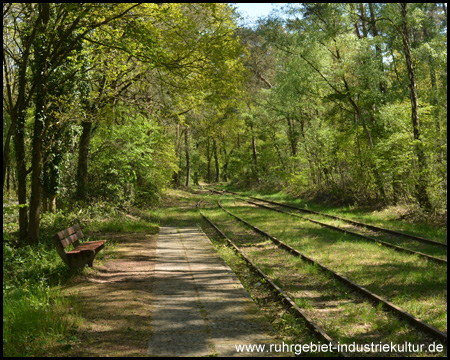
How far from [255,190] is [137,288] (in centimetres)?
3161

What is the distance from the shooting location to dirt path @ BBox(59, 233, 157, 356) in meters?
4.91

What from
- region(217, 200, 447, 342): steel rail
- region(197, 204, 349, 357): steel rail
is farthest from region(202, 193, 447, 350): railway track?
region(197, 204, 349, 357): steel rail

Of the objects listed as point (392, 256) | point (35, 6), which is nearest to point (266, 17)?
point (35, 6)

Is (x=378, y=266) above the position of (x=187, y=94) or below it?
below

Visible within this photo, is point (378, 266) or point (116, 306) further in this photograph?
point (378, 266)

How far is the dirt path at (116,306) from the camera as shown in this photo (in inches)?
193

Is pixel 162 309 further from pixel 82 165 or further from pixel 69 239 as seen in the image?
pixel 82 165

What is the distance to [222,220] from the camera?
18547 mm

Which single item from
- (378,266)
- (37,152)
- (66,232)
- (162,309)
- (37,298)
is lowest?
(378,266)

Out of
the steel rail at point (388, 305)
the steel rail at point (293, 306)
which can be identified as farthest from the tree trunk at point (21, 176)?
the steel rail at point (388, 305)

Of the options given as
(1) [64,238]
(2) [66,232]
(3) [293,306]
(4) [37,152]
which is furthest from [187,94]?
(3) [293,306]

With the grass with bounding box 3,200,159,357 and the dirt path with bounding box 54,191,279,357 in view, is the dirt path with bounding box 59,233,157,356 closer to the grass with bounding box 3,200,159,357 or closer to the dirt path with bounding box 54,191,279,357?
the dirt path with bounding box 54,191,279,357

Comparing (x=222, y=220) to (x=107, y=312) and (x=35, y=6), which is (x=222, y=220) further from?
(x=107, y=312)

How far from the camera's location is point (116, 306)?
646 centimetres
